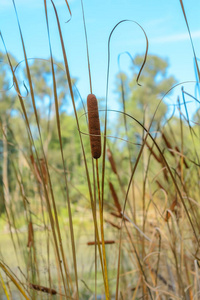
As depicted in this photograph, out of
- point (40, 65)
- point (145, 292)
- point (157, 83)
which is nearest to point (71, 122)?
point (40, 65)

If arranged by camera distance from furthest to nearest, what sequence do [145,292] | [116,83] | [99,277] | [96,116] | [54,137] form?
[116,83], [54,137], [99,277], [145,292], [96,116]

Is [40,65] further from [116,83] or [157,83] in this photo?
[157,83]

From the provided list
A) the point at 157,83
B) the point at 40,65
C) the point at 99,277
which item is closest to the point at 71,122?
the point at 40,65

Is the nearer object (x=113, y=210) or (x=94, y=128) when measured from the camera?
(x=94, y=128)

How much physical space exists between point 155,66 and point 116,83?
2126 millimetres

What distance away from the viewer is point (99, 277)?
6.57 ft

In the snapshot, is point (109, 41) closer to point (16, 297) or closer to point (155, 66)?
point (16, 297)

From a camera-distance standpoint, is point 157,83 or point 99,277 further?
point 157,83

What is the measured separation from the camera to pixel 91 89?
48 centimetres

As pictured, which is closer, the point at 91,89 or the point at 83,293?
the point at 91,89

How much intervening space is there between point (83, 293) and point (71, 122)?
11514mm

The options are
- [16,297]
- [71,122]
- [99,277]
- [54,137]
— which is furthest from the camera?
[71,122]

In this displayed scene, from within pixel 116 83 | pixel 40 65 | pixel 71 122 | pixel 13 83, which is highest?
pixel 116 83

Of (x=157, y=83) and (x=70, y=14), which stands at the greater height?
(x=157, y=83)
